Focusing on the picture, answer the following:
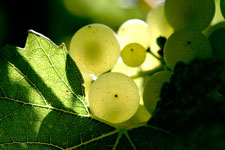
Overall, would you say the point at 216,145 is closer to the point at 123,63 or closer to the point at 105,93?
the point at 105,93

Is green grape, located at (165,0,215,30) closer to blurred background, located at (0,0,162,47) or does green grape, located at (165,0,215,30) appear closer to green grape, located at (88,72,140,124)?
green grape, located at (88,72,140,124)

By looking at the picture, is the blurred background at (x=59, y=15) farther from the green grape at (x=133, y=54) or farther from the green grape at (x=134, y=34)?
the green grape at (x=133, y=54)

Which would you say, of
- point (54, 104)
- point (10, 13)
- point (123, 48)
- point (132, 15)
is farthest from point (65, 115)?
point (10, 13)

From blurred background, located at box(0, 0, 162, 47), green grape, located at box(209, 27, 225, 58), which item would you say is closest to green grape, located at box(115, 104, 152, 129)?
green grape, located at box(209, 27, 225, 58)

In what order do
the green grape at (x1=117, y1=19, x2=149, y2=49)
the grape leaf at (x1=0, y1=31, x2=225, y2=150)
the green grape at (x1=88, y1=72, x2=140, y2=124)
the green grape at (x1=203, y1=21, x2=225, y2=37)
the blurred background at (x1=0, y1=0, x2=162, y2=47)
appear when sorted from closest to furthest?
1. the grape leaf at (x1=0, y1=31, x2=225, y2=150)
2. the green grape at (x1=88, y1=72, x2=140, y2=124)
3. the green grape at (x1=203, y1=21, x2=225, y2=37)
4. the green grape at (x1=117, y1=19, x2=149, y2=49)
5. the blurred background at (x1=0, y1=0, x2=162, y2=47)

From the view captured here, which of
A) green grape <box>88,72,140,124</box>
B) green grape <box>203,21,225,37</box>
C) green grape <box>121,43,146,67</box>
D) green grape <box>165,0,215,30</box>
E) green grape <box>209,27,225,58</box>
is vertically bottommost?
green grape <box>88,72,140,124</box>

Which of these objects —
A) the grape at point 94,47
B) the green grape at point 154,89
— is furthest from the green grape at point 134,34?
the green grape at point 154,89

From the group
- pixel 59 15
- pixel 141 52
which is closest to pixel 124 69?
pixel 141 52
